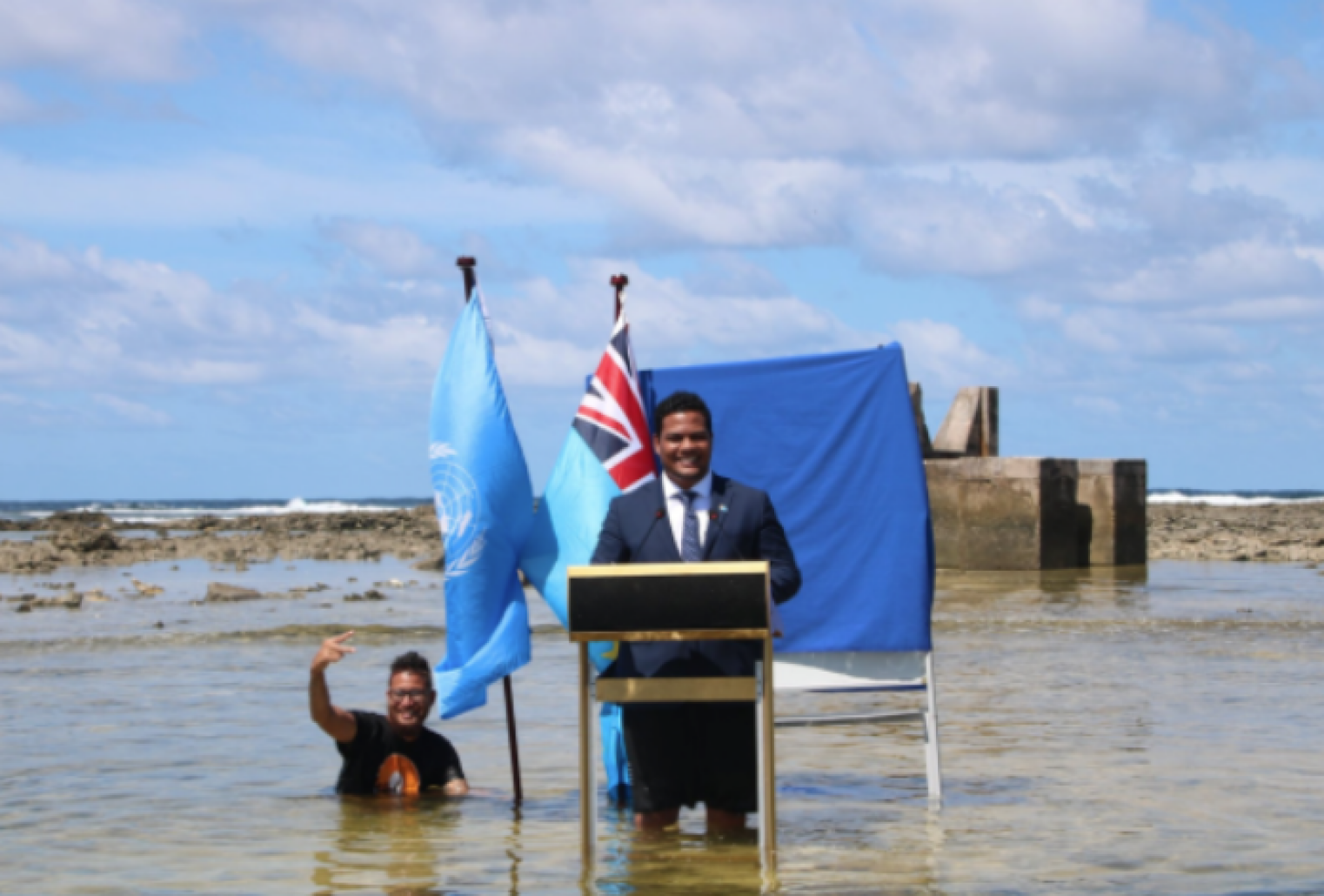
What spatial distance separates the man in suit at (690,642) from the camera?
6.10 metres

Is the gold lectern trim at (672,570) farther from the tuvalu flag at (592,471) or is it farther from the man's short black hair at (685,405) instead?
the tuvalu flag at (592,471)

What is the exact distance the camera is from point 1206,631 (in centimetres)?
1494

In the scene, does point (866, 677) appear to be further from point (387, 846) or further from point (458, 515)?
point (387, 846)

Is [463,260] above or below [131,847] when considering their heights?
above

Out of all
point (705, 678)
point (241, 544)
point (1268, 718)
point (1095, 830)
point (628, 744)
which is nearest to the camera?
point (705, 678)

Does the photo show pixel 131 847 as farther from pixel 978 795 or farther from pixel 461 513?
pixel 978 795

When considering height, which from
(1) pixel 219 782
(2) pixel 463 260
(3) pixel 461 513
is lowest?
(1) pixel 219 782

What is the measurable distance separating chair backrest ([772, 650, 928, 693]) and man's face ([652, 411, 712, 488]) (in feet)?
5.50

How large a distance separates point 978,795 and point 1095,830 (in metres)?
0.95

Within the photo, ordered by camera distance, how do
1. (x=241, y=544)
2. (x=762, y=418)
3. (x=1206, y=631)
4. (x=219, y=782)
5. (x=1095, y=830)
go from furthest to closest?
(x=241, y=544)
(x=1206, y=631)
(x=219, y=782)
(x=762, y=418)
(x=1095, y=830)

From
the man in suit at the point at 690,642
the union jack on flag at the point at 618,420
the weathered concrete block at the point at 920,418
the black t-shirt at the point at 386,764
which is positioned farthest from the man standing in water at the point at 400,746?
the weathered concrete block at the point at 920,418

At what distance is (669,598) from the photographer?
5441mm

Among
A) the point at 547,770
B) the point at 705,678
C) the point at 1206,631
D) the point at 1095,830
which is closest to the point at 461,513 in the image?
the point at 705,678

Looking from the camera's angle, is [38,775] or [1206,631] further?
[1206,631]
